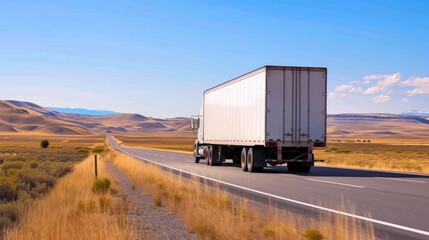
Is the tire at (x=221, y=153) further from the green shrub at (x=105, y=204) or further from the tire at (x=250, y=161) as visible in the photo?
the green shrub at (x=105, y=204)

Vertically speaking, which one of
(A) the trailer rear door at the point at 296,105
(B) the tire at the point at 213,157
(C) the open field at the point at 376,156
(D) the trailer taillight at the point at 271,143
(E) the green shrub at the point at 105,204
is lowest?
(C) the open field at the point at 376,156

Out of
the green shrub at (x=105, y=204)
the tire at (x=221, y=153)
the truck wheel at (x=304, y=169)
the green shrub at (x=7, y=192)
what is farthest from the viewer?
the tire at (x=221, y=153)

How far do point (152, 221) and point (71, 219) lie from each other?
4.50ft

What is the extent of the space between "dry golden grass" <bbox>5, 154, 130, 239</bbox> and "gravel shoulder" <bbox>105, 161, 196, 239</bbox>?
0.30 m

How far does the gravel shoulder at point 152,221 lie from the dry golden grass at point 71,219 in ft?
0.98

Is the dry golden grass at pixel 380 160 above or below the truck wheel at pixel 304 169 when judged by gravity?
below

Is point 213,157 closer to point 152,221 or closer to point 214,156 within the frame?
point 214,156

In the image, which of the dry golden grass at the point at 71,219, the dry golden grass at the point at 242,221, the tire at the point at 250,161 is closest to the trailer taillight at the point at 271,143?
the tire at the point at 250,161

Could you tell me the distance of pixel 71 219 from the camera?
8812 millimetres

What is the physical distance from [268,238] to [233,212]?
228 cm

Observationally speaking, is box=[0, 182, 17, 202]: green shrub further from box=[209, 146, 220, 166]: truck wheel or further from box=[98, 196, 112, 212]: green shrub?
box=[209, 146, 220, 166]: truck wheel

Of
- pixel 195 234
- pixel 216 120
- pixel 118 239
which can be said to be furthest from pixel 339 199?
pixel 216 120

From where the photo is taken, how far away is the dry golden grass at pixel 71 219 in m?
7.09

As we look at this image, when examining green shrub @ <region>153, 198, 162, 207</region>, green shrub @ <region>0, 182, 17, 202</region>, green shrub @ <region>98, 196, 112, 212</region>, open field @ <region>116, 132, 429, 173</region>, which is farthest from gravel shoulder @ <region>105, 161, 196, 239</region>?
open field @ <region>116, 132, 429, 173</region>
